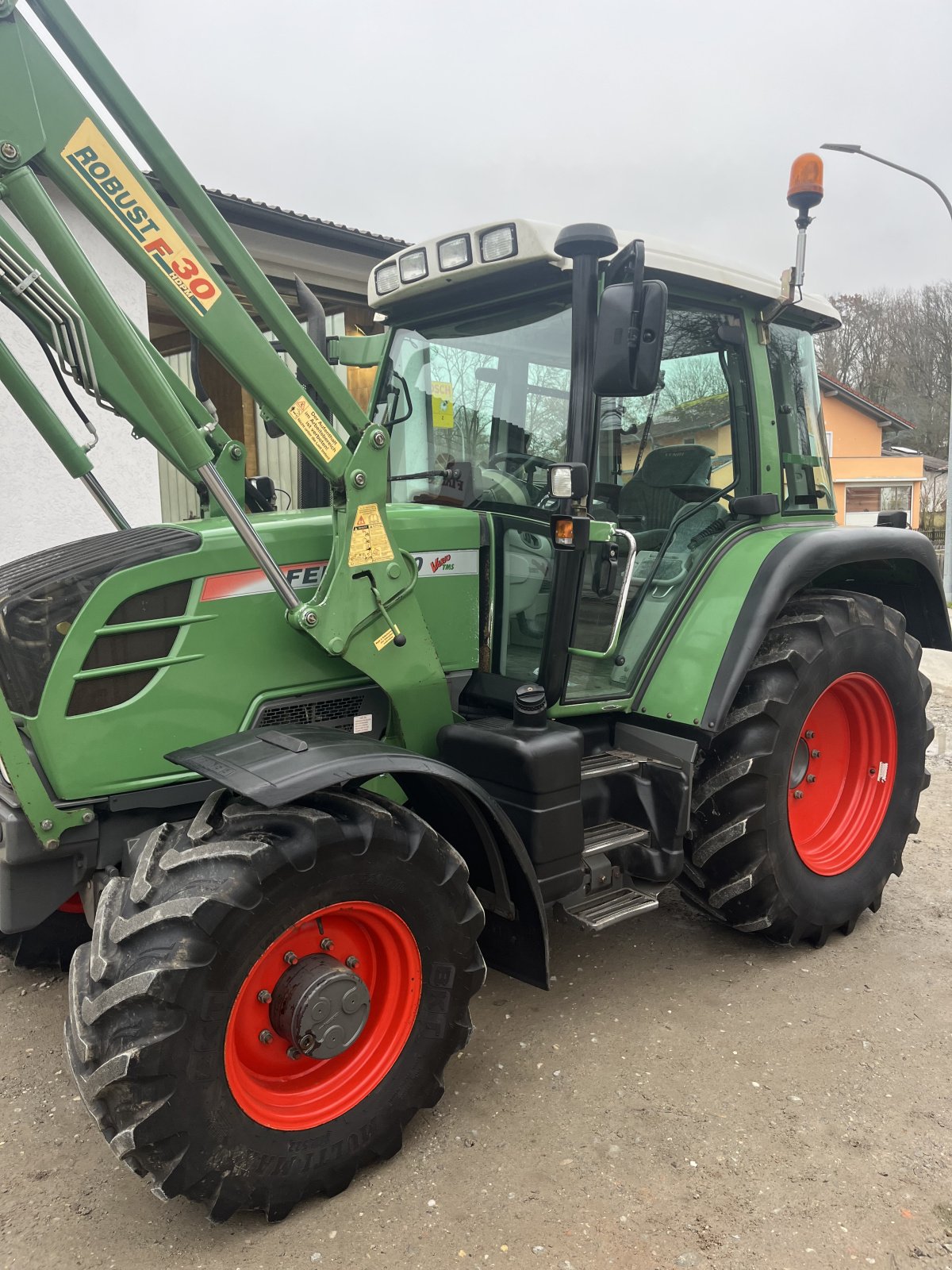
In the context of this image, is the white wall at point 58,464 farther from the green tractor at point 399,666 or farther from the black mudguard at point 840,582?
the black mudguard at point 840,582

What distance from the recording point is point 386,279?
343 cm

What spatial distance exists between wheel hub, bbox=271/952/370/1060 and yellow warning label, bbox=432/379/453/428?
1.88 m

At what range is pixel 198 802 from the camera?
2678mm

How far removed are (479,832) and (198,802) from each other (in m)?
0.81

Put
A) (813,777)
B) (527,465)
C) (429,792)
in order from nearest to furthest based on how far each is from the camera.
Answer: (429,792)
(527,465)
(813,777)

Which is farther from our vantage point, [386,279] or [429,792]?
[386,279]

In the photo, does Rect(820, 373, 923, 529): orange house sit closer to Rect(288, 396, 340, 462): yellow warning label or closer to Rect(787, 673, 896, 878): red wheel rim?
Rect(787, 673, 896, 878): red wheel rim

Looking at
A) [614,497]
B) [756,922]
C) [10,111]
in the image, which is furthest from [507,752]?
[10,111]

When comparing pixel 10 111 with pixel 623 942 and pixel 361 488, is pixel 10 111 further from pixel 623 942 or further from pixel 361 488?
pixel 623 942

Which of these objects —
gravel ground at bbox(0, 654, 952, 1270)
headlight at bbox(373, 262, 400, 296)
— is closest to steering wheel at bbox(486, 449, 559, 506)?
headlight at bbox(373, 262, 400, 296)

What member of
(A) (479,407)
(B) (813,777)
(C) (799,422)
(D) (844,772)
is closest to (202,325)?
(A) (479,407)

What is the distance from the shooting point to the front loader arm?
6.85 ft

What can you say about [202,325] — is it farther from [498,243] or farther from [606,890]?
[606,890]

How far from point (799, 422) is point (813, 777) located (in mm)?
1459
